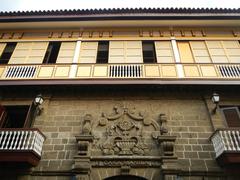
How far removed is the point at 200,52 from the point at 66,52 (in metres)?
6.44

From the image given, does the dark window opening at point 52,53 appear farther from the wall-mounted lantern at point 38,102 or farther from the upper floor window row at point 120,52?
the wall-mounted lantern at point 38,102

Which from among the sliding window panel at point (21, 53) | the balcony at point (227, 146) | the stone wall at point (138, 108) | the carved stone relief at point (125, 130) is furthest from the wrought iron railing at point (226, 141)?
the sliding window panel at point (21, 53)

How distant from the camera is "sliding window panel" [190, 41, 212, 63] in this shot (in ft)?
32.6

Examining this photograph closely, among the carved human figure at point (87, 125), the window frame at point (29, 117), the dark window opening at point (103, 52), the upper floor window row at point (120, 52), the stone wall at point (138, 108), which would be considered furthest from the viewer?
the dark window opening at point (103, 52)

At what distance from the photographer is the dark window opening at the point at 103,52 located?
1044cm

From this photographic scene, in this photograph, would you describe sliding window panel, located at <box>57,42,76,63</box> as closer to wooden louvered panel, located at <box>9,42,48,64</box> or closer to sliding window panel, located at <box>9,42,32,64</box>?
wooden louvered panel, located at <box>9,42,48,64</box>

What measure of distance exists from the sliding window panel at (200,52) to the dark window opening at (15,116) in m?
7.83

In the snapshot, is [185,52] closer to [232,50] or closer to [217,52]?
[217,52]

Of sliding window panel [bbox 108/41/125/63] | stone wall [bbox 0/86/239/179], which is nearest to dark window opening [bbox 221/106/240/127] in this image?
stone wall [bbox 0/86/239/179]

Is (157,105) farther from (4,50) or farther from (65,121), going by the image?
(4,50)

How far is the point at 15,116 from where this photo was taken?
9266 millimetres

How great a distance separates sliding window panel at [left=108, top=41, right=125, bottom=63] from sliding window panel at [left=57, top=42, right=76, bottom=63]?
6.06ft

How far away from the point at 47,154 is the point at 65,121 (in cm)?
140

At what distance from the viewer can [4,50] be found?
10.9 meters
